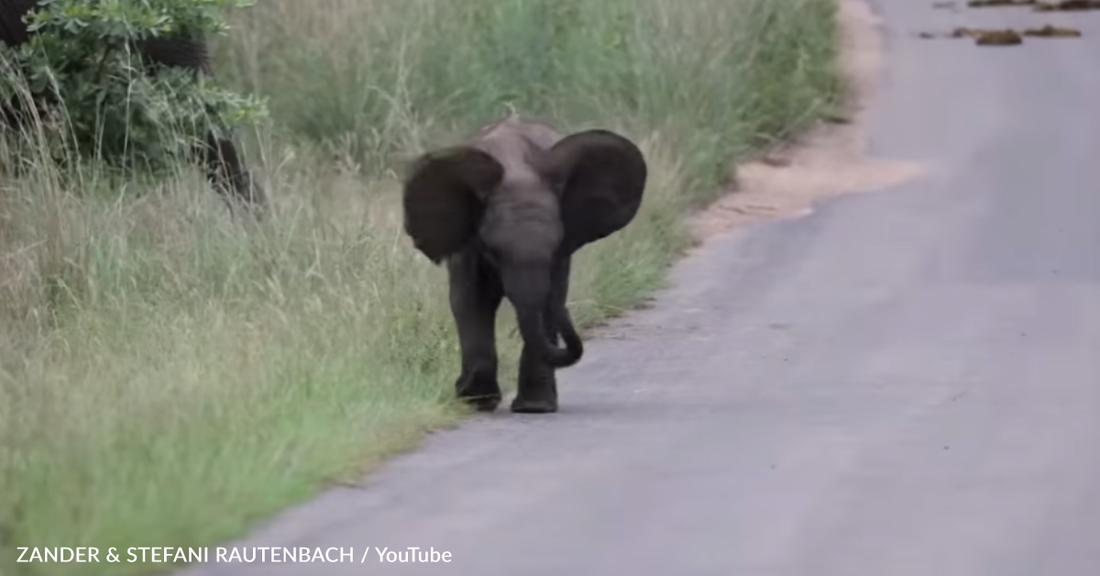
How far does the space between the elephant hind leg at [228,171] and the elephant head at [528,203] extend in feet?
12.7

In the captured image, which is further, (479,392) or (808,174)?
(808,174)

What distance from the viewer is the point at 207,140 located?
600 inches

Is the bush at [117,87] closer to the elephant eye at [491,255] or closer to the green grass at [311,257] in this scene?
the green grass at [311,257]

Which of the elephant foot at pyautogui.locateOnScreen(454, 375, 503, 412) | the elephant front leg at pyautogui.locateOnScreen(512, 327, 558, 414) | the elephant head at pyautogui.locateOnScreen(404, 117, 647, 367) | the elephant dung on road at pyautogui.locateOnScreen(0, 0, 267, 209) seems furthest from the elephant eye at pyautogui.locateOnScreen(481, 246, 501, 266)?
the elephant dung on road at pyautogui.locateOnScreen(0, 0, 267, 209)

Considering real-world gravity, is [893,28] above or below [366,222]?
below

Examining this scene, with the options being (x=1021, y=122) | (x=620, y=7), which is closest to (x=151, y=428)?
(x=620, y=7)

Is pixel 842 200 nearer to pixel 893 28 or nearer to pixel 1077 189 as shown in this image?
pixel 1077 189

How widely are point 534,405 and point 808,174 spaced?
10.1 m

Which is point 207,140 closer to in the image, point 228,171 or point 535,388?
point 228,171

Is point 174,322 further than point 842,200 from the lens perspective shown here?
No

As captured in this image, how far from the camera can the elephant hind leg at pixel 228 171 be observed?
48.9 feet

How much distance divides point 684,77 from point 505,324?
7354 millimetres

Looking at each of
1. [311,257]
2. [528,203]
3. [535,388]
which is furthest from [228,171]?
[528,203]

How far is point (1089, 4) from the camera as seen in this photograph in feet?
90.8
